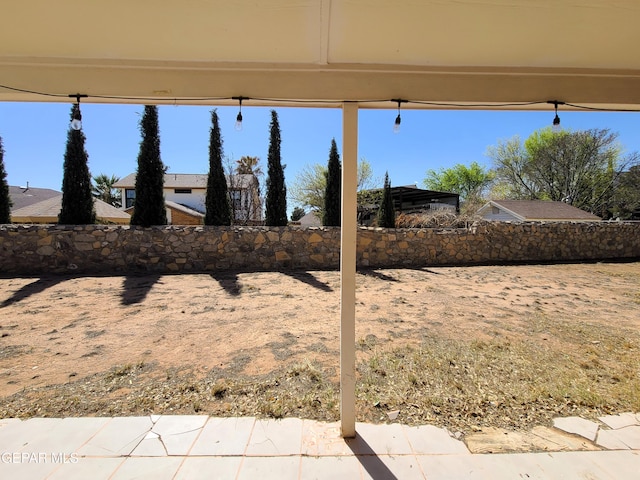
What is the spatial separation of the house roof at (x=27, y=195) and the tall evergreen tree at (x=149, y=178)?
1129cm

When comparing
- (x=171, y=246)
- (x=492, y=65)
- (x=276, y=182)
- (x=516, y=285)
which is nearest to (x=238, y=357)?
(x=492, y=65)

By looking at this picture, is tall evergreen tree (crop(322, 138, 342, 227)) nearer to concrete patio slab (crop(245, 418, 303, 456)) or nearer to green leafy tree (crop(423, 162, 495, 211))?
concrete patio slab (crop(245, 418, 303, 456))

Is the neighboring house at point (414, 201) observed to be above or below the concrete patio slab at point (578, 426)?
above

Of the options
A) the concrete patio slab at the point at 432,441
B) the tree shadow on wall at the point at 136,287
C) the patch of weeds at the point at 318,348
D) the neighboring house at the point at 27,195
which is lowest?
the patch of weeds at the point at 318,348

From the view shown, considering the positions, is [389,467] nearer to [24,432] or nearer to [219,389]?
[219,389]

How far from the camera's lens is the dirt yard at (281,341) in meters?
2.26

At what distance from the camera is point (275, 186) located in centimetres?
1073

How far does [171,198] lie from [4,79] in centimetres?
2328

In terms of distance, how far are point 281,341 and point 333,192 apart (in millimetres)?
8852

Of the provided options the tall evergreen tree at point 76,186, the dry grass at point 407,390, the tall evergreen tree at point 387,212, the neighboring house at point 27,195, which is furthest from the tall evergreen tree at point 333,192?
the neighboring house at point 27,195

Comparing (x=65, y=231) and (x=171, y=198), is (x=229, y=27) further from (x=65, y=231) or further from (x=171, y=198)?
(x=171, y=198)

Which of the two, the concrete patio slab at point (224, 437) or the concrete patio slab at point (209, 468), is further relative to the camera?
the concrete patio slab at point (224, 437)

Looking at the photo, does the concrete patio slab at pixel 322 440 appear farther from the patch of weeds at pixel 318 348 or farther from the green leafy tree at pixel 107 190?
the green leafy tree at pixel 107 190

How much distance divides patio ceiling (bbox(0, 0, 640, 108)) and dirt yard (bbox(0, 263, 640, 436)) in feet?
6.96
